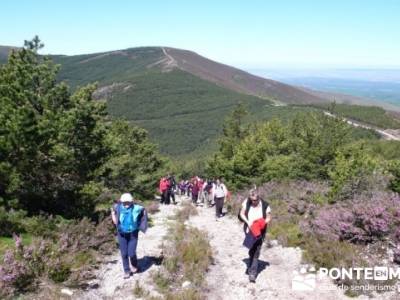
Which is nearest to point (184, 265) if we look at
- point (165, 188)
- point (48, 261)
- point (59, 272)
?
point (59, 272)

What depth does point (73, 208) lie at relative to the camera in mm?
15938

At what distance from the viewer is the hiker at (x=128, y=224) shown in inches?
381

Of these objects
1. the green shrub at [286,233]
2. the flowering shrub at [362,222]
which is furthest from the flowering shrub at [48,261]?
the flowering shrub at [362,222]

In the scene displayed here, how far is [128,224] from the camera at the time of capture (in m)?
9.66

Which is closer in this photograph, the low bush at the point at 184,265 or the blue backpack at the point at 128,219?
the low bush at the point at 184,265

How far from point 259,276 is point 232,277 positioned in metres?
0.56

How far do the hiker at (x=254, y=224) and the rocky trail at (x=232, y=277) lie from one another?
42cm

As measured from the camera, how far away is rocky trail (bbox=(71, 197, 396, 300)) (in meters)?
9.03

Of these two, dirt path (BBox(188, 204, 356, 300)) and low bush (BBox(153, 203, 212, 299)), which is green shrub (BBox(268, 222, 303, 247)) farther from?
low bush (BBox(153, 203, 212, 299))

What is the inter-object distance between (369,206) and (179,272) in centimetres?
501

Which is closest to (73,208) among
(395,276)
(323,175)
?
(395,276)

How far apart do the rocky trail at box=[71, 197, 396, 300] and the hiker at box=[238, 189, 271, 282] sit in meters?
0.42

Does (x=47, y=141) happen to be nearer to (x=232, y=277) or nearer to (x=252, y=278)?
(x=232, y=277)

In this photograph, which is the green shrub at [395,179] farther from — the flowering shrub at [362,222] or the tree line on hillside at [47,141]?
the tree line on hillside at [47,141]
